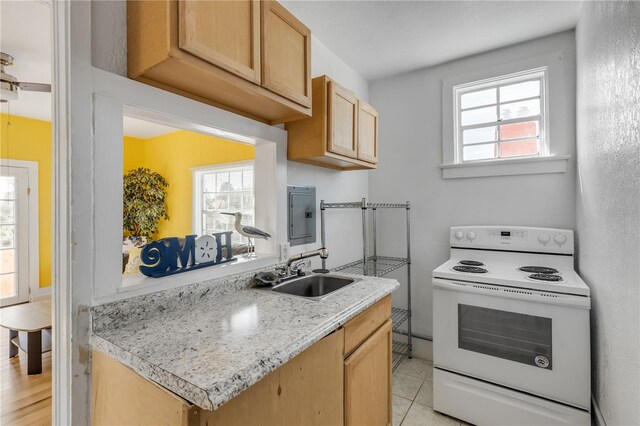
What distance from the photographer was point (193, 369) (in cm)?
76

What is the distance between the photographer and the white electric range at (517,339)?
1.65 metres

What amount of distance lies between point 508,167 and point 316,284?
1.76m

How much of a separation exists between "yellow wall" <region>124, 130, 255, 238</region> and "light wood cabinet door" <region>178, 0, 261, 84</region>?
3.06 m

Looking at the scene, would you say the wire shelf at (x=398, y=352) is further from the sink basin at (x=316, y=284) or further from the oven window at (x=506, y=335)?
the sink basin at (x=316, y=284)

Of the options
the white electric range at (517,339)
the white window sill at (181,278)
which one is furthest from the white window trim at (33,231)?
the white electric range at (517,339)

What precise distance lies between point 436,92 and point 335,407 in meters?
2.55

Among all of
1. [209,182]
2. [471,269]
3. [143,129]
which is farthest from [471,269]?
[143,129]

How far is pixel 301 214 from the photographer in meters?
2.05

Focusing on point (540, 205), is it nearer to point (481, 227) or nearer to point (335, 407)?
point (481, 227)

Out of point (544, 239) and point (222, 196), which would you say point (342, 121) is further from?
point (222, 196)

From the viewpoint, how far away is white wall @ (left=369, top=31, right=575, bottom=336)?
7.29ft

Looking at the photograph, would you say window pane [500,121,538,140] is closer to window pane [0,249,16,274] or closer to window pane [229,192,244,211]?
window pane [229,192,244,211]

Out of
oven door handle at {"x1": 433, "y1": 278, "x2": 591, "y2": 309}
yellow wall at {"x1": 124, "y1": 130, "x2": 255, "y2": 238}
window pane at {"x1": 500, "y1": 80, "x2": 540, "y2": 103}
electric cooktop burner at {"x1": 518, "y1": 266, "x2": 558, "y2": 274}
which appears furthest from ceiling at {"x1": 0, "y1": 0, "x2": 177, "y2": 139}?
electric cooktop burner at {"x1": 518, "y1": 266, "x2": 558, "y2": 274}

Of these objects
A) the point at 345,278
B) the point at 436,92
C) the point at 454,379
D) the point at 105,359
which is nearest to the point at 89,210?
the point at 105,359
